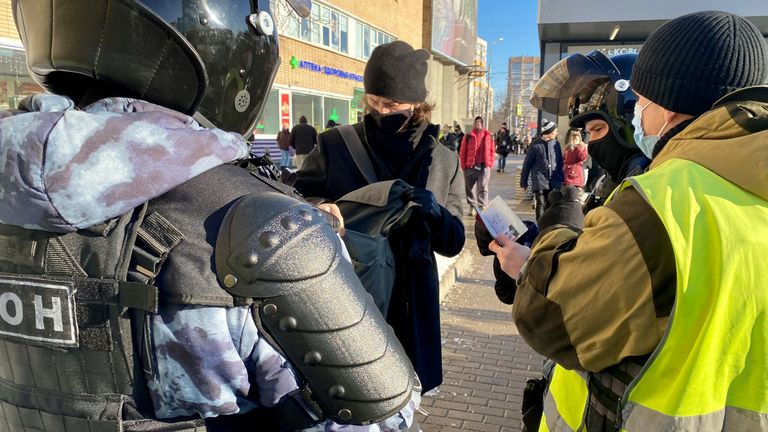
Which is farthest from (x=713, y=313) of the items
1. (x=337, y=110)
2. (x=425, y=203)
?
(x=337, y=110)

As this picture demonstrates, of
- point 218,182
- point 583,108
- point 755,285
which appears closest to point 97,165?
point 218,182

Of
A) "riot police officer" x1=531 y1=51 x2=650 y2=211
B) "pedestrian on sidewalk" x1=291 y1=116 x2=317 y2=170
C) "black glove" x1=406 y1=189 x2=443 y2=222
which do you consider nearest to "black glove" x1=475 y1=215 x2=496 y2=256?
"black glove" x1=406 y1=189 x2=443 y2=222

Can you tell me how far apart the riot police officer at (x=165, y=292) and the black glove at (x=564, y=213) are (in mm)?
1098

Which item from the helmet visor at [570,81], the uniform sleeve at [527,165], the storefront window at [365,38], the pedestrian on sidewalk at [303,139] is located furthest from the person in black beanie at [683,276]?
the storefront window at [365,38]

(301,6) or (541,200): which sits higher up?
(301,6)

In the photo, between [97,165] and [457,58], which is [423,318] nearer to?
[97,165]

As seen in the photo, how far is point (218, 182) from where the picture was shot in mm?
952

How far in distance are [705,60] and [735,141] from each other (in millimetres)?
350

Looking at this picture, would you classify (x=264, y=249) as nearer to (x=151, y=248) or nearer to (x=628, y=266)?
(x=151, y=248)

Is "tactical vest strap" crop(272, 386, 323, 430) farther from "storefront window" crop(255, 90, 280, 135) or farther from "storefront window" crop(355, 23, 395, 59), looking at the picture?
"storefront window" crop(355, 23, 395, 59)

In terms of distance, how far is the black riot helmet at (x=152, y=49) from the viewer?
1.05 metres

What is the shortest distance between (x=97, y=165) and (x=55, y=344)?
1.16ft

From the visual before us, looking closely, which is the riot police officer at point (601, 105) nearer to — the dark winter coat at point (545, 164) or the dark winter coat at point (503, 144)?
the dark winter coat at point (545, 164)

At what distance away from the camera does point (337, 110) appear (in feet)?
70.6
